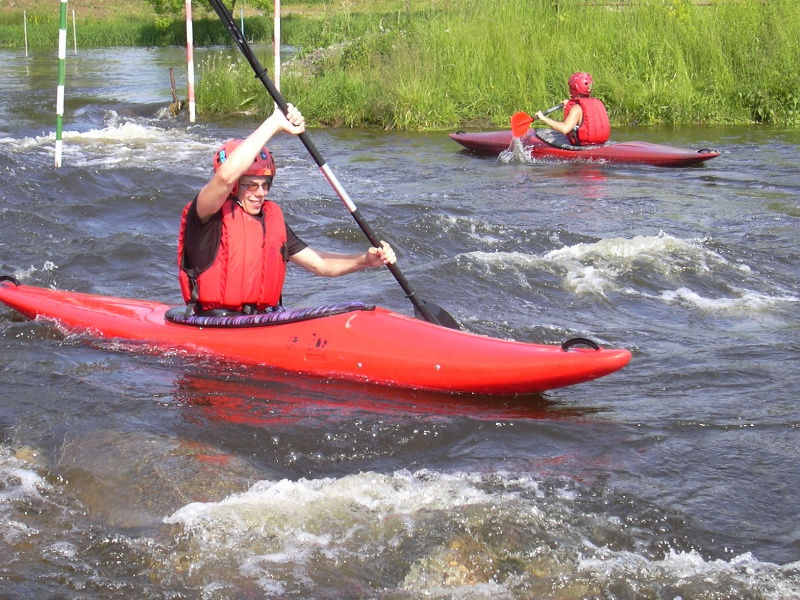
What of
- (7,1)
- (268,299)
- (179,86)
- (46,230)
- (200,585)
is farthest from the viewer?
(7,1)

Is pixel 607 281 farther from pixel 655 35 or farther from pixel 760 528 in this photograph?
pixel 655 35

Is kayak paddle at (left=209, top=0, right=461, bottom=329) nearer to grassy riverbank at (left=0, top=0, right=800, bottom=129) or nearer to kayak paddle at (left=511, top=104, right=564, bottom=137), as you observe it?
kayak paddle at (left=511, top=104, right=564, bottom=137)

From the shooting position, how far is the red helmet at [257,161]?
427 cm

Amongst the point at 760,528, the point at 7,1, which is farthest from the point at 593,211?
the point at 7,1

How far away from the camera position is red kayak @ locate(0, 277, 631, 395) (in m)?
4.20

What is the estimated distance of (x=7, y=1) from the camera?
42250mm

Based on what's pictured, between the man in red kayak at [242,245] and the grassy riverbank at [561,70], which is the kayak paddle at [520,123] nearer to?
the grassy riverbank at [561,70]

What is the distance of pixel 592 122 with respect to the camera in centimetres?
1072

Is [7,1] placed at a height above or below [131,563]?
above

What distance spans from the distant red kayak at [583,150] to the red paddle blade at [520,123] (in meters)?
0.07

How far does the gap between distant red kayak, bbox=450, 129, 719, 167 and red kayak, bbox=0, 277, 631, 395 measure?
21.5ft

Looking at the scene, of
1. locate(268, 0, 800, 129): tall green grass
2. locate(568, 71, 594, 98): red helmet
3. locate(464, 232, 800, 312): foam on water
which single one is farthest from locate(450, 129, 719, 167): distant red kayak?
locate(464, 232, 800, 312): foam on water

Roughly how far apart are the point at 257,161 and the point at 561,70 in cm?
964

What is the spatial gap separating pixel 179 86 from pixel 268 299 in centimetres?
1440
